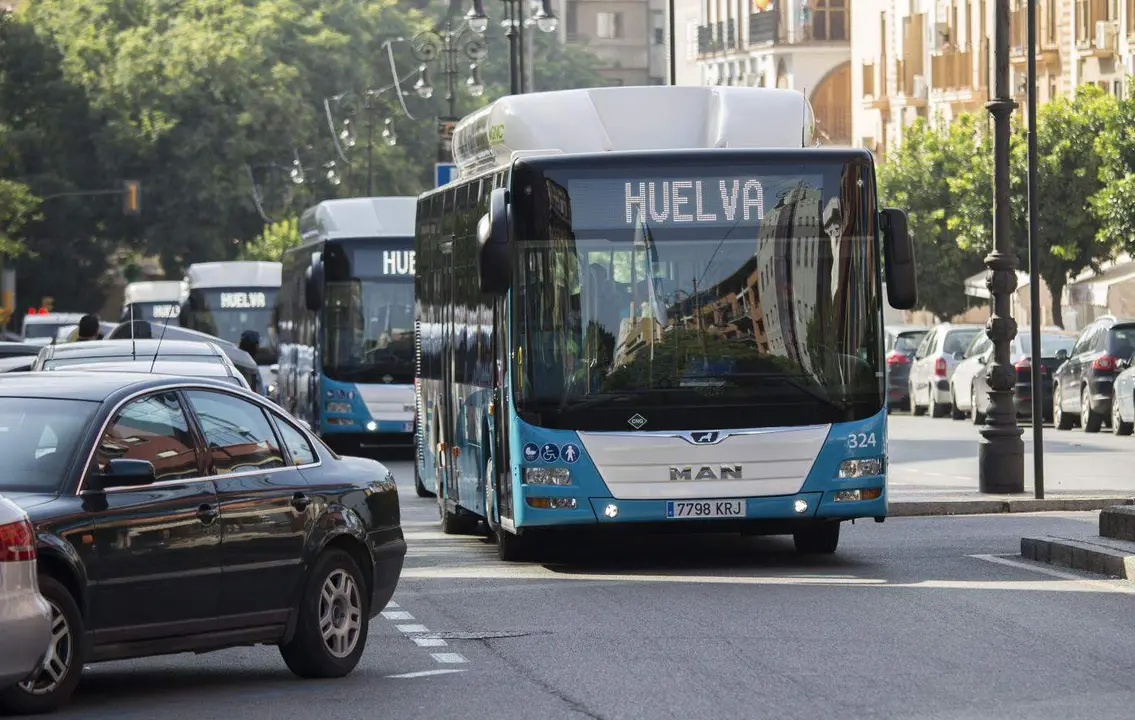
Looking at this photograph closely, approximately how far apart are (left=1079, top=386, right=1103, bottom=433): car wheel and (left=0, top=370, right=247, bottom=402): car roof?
28.8 metres

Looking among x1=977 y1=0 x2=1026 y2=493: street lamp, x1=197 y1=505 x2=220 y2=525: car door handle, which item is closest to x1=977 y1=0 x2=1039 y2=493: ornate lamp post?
x1=977 y1=0 x2=1026 y2=493: street lamp

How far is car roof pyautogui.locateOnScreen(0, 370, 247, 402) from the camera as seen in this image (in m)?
11.6

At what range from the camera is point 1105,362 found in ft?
128

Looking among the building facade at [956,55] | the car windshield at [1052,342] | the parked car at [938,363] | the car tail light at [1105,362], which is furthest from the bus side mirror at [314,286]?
the building facade at [956,55]

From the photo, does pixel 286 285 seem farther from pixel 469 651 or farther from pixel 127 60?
pixel 127 60

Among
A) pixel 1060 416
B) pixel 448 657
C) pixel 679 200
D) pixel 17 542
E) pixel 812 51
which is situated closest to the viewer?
pixel 17 542

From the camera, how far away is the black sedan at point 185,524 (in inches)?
425

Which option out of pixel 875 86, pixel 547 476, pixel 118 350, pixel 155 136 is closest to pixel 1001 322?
pixel 118 350

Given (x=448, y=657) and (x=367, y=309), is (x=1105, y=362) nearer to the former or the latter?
(x=367, y=309)

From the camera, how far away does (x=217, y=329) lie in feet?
170

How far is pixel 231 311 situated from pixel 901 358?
494 inches

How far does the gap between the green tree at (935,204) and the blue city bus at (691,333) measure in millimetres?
51353

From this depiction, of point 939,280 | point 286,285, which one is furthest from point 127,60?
point 286,285

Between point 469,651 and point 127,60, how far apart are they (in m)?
83.4
